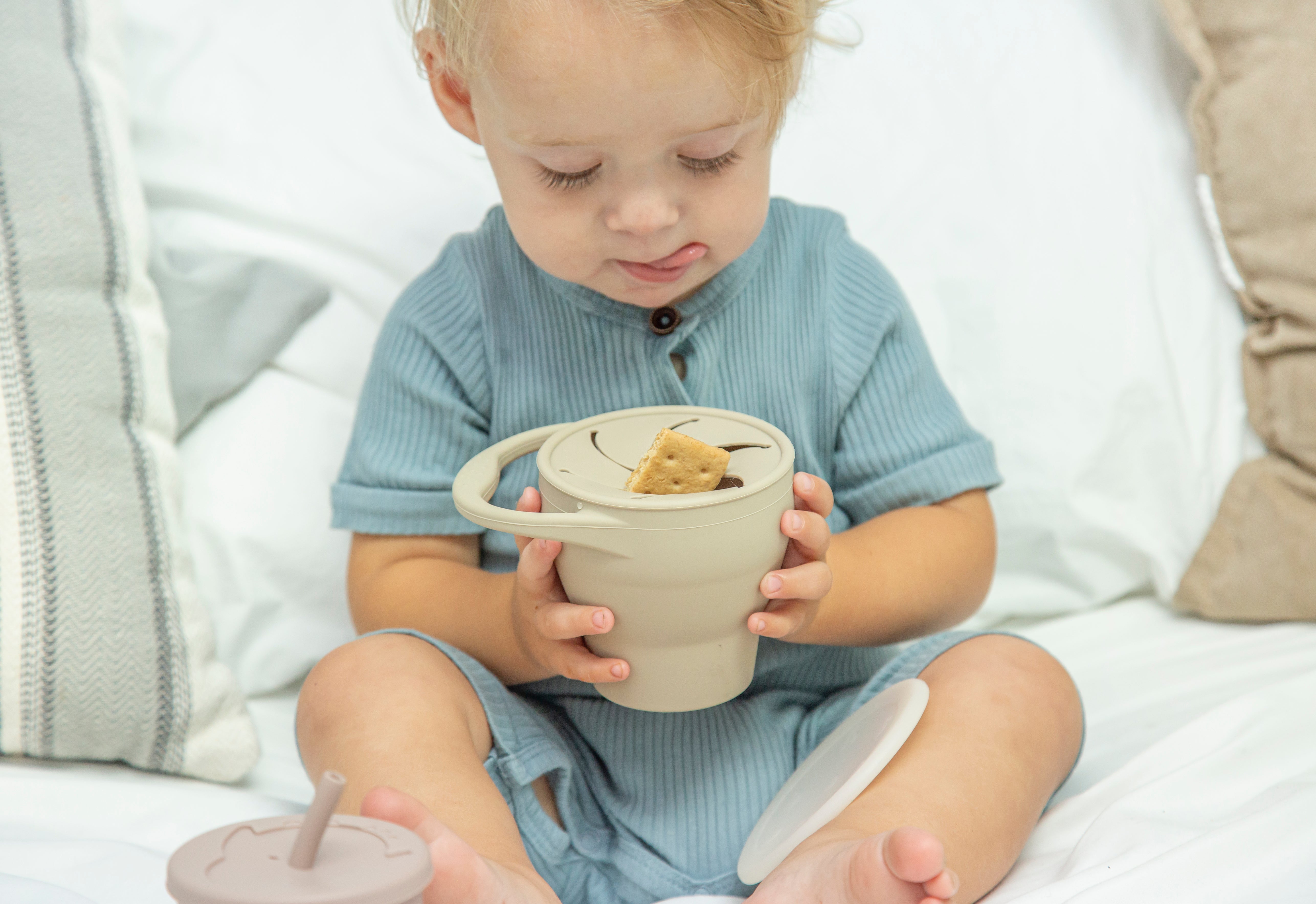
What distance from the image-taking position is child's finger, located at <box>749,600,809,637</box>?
696 millimetres


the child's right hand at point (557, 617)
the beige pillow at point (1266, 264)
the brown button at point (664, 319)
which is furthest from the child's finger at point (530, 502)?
the beige pillow at point (1266, 264)

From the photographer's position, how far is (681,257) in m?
0.81

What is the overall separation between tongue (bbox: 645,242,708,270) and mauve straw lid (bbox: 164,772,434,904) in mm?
452

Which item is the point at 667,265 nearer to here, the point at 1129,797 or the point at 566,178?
the point at 566,178

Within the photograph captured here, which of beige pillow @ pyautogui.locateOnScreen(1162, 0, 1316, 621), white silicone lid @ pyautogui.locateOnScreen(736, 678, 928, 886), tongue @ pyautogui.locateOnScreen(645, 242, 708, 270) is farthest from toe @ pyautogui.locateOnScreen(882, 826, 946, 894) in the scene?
beige pillow @ pyautogui.locateOnScreen(1162, 0, 1316, 621)

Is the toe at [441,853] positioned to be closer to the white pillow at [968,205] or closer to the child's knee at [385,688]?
the child's knee at [385,688]

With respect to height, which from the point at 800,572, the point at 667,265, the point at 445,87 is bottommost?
the point at 800,572

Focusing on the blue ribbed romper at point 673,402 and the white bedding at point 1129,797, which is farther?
the blue ribbed romper at point 673,402

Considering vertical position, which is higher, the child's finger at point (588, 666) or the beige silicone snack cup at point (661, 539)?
the beige silicone snack cup at point (661, 539)

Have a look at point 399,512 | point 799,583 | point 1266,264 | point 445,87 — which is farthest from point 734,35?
point 1266,264

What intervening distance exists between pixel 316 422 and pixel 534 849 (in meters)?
0.49

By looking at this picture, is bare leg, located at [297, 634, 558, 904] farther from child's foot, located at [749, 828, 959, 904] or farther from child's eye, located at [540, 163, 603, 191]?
child's eye, located at [540, 163, 603, 191]

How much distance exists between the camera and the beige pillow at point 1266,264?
110 cm

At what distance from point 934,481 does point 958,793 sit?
287mm
